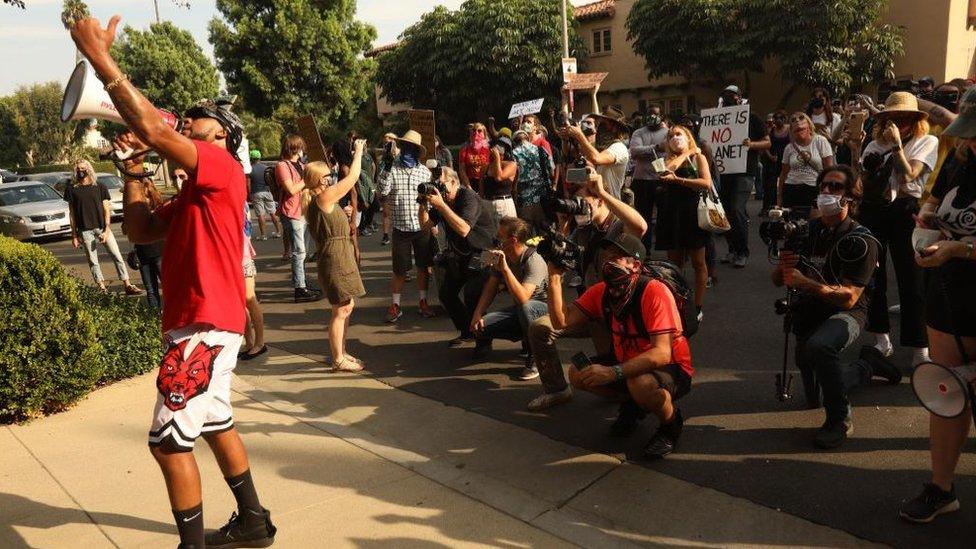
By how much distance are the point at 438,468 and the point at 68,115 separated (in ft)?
8.18

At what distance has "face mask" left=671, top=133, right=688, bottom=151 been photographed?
20.6ft

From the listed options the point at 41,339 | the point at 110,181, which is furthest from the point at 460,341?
the point at 110,181

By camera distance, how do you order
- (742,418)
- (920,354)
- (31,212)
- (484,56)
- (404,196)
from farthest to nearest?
1. (484,56)
2. (31,212)
3. (404,196)
4. (920,354)
5. (742,418)

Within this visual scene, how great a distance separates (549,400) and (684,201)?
2589 millimetres

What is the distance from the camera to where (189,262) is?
287 cm

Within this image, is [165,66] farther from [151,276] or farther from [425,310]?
[425,310]

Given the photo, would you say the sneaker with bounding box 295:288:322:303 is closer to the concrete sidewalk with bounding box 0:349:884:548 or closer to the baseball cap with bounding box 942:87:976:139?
A: the concrete sidewalk with bounding box 0:349:884:548

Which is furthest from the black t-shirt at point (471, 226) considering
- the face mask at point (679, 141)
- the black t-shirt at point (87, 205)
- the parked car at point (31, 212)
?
the parked car at point (31, 212)

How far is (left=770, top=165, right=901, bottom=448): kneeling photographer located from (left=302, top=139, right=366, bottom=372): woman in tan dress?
10.4ft

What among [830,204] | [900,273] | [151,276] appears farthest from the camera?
[151,276]

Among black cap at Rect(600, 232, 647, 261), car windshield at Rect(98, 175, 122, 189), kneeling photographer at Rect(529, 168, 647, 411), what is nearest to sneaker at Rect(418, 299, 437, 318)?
kneeling photographer at Rect(529, 168, 647, 411)

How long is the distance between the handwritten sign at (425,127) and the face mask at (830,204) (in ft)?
15.8

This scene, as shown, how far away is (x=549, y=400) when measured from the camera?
4.69 meters

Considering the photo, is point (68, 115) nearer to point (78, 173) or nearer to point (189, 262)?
point (189, 262)
